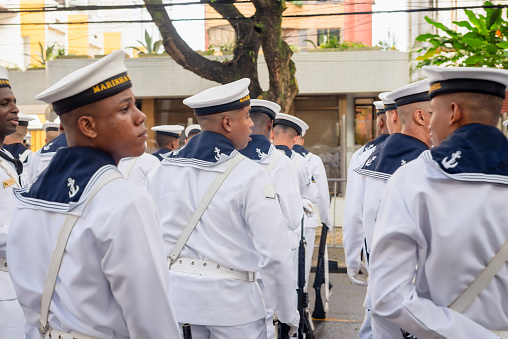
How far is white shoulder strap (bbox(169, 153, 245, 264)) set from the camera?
3.53m

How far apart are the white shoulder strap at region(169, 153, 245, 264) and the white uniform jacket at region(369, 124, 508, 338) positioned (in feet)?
4.35

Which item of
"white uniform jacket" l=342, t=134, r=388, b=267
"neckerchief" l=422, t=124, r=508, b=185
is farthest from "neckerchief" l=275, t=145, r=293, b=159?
"neckerchief" l=422, t=124, r=508, b=185

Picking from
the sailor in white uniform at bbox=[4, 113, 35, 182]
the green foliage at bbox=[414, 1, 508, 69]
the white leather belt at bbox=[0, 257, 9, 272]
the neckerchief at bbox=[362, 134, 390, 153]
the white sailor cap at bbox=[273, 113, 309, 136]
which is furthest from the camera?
the white sailor cap at bbox=[273, 113, 309, 136]

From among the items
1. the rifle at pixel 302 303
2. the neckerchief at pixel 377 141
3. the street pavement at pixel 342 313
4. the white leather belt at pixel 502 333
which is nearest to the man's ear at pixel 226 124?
the white leather belt at pixel 502 333

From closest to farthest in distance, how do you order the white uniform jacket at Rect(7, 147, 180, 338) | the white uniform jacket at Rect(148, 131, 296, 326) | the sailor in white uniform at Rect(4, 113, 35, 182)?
the white uniform jacket at Rect(7, 147, 180, 338) → the white uniform jacket at Rect(148, 131, 296, 326) → the sailor in white uniform at Rect(4, 113, 35, 182)

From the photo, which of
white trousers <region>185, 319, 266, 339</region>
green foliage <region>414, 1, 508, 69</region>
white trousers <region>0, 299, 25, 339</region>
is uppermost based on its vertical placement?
green foliage <region>414, 1, 508, 69</region>

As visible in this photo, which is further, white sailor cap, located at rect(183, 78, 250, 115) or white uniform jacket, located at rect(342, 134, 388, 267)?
white uniform jacket, located at rect(342, 134, 388, 267)

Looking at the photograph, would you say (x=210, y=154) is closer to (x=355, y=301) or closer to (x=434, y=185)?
(x=434, y=185)

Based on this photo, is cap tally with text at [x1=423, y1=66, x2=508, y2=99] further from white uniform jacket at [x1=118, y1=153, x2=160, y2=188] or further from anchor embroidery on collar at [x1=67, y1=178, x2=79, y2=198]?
white uniform jacket at [x1=118, y1=153, x2=160, y2=188]

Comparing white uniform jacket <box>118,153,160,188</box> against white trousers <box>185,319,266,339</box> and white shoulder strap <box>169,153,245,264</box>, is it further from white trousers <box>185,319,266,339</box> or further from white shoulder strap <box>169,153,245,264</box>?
white trousers <box>185,319,266,339</box>

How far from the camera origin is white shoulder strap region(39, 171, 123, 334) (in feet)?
7.22

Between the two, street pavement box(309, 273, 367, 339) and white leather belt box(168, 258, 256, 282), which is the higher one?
white leather belt box(168, 258, 256, 282)

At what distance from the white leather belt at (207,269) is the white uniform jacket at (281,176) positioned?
1.81m

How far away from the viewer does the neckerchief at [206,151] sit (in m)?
3.63
